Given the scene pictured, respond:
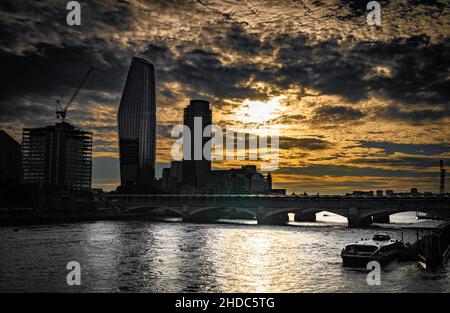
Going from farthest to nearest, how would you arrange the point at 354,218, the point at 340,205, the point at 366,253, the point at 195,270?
the point at 340,205, the point at 354,218, the point at 366,253, the point at 195,270

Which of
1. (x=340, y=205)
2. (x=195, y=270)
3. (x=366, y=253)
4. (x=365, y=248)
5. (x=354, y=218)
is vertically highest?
(x=340, y=205)

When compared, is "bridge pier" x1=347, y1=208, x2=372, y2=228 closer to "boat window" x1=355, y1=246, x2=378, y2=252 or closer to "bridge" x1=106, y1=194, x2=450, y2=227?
"bridge" x1=106, y1=194, x2=450, y2=227

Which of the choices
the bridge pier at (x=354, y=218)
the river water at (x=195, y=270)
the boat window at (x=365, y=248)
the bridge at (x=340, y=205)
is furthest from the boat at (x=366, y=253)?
the bridge pier at (x=354, y=218)

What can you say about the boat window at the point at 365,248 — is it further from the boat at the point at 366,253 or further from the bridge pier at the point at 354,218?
the bridge pier at the point at 354,218

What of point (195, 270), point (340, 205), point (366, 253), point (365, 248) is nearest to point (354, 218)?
point (340, 205)

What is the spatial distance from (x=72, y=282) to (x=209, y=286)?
51.6 ft

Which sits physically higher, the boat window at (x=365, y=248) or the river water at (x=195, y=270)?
the boat window at (x=365, y=248)

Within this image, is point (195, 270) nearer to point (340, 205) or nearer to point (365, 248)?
point (365, 248)

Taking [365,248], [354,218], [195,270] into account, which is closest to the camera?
[195,270]

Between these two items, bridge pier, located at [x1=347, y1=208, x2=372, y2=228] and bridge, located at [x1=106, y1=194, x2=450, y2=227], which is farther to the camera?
bridge pier, located at [x1=347, y1=208, x2=372, y2=228]

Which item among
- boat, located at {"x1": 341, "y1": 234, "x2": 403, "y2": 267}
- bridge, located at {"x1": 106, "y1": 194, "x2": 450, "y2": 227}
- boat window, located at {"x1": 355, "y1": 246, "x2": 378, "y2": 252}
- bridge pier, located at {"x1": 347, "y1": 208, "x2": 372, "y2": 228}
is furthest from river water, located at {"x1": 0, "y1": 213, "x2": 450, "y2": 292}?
bridge, located at {"x1": 106, "y1": 194, "x2": 450, "y2": 227}

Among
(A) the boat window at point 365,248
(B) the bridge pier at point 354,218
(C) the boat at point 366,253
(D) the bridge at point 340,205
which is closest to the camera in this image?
(C) the boat at point 366,253
